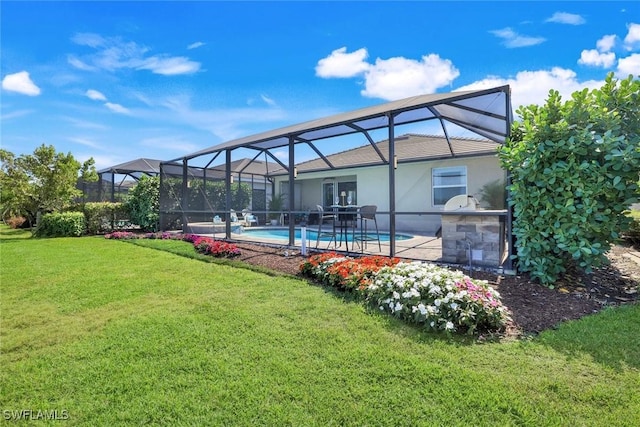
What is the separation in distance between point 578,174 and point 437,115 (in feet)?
11.0

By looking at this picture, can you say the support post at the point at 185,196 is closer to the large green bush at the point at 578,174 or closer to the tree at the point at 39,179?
the tree at the point at 39,179

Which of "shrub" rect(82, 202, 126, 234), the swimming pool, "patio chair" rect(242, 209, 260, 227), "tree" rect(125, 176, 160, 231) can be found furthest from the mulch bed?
"shrub" rect(82, 202, 126, 234)

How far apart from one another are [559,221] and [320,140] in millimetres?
6478

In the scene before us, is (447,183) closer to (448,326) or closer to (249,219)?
(249,219)

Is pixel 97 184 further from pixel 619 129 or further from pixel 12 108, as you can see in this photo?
pixel 619 129

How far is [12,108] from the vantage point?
28.6 ft

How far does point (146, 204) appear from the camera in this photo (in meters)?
13.3

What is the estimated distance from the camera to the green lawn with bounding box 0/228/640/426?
1973 mm

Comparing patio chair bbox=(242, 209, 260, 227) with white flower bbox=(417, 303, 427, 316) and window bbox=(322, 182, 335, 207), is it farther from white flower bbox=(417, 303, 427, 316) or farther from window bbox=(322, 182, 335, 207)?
white flower bbox=(417, 303, 427, 316)

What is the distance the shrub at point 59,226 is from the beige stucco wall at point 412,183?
31.4 ft

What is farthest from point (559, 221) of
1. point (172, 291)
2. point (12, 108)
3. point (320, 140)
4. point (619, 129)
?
point (12, 108)

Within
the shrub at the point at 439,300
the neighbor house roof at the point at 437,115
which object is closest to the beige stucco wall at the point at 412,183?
the neighbor house roof at the point at 437,115

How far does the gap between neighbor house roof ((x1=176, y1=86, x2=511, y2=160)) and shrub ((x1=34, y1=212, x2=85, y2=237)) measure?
290 inches

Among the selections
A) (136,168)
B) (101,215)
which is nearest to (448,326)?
(101,215)
